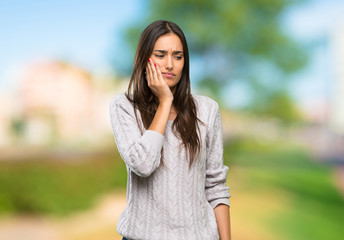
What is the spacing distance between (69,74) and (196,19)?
408 cm

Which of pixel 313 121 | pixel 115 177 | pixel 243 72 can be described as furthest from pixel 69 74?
pixel 313 121

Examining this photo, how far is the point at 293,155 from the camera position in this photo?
11.1 m

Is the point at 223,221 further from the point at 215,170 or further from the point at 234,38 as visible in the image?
the point at 234,38

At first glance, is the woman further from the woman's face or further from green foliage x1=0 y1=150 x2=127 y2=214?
green foliage x1=0 y1=150 x2=127 y2=214

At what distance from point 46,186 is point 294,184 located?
6.03m

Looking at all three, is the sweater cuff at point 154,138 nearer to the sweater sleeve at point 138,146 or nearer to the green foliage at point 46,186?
the sweater sleeve at point 138,146

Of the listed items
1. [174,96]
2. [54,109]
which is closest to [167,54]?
[174,96]

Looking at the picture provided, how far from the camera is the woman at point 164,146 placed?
1280mm

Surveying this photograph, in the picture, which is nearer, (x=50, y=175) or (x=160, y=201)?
(x=160, y=201)

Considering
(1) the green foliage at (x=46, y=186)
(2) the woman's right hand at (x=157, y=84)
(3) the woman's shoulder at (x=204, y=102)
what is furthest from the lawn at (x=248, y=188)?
(2) the woman's right hand at (x=157, y=84)

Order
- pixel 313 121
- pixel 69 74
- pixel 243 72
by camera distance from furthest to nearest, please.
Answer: pixel 243 72 < pixel 313 121 < pixel 69 74

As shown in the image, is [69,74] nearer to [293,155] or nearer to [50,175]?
[50,175]

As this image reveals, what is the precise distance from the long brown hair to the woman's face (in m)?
0.01

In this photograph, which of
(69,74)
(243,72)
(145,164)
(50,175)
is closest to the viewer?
(145,164)
